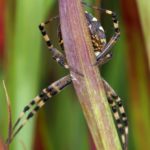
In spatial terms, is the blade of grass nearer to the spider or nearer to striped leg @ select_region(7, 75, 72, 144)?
the spider

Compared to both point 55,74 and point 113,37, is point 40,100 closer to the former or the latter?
point 55,74

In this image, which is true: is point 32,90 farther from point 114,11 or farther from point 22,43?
point 114,11

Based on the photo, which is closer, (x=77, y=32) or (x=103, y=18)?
(x=77, y=32)

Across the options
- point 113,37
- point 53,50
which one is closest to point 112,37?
point 113,37

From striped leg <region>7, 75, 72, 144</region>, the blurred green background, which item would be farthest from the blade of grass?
striped leg <region>7, 75, 72, 144</region>

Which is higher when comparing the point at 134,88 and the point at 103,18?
the point at 103,18

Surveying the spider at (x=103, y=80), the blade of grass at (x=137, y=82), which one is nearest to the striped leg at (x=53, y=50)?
the spider at (x=103, y=80)

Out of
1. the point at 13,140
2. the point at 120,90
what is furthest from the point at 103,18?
the point at 13,140
